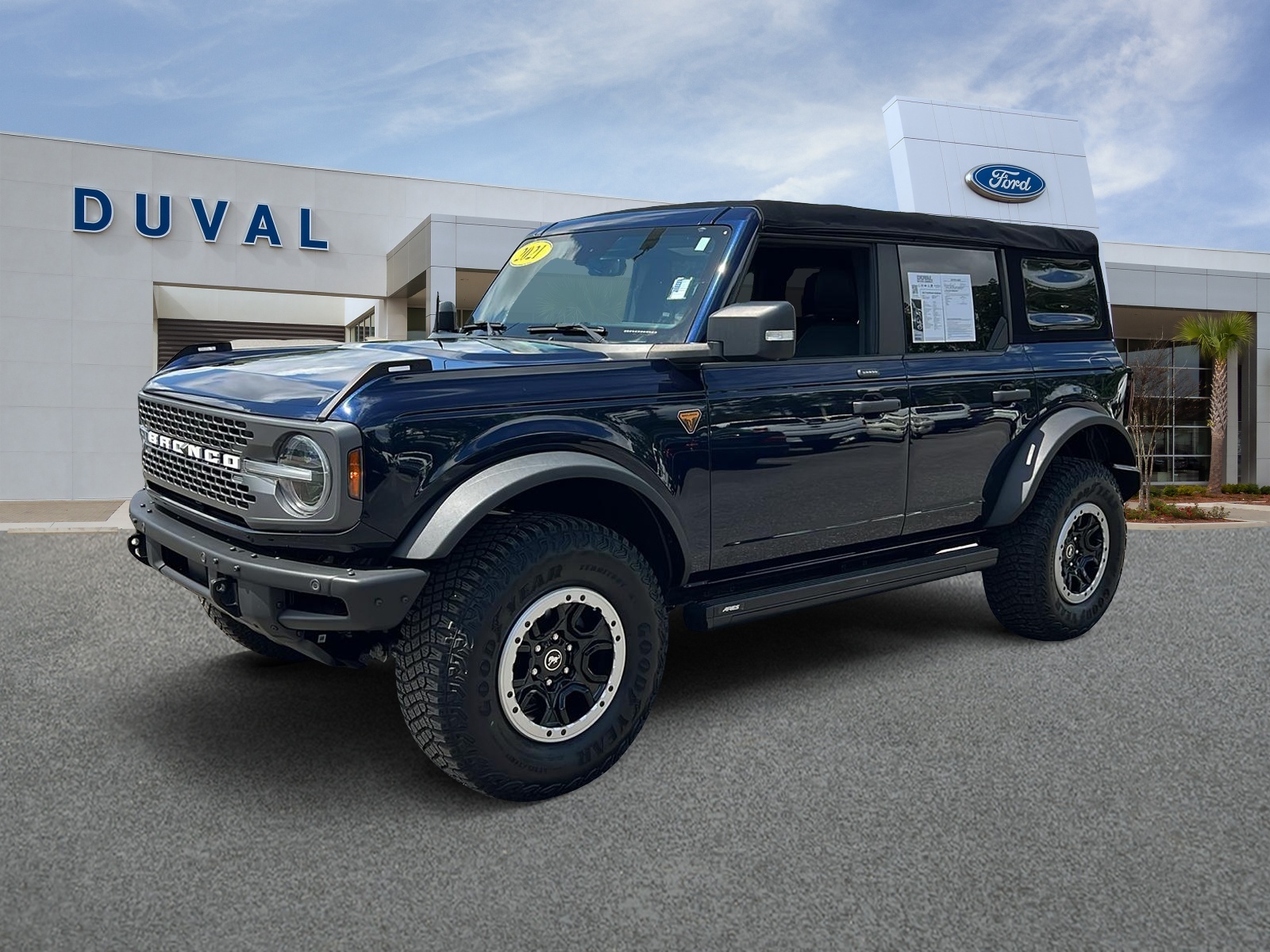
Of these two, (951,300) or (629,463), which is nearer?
(629,463)

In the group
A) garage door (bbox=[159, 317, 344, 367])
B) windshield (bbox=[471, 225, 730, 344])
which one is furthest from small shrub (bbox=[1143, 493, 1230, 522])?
garage door (bbox=[159, 317, 344, 367])

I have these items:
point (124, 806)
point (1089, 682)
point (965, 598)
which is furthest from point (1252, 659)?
point (124, 806)

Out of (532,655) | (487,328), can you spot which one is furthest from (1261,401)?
(532,655)

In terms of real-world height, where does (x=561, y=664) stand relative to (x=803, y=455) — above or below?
below

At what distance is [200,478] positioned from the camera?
3.74 metres

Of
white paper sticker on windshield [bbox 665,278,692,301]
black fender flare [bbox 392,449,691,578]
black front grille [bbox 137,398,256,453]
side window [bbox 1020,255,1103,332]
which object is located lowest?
black fender flare [bbox 392,449,691,578]

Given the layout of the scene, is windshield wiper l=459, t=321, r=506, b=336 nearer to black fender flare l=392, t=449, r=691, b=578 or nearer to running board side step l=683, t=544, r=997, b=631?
black fender flare l=392, t=449, r=691, b=578

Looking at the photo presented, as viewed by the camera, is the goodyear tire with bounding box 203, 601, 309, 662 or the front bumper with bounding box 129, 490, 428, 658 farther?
the goodyear tire with bounding box 203, 601, 309, 662

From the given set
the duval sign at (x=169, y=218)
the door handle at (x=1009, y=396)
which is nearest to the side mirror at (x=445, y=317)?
the door handle at (x=1009, y=396)

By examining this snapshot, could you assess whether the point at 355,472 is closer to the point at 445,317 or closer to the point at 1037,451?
the point at 445,317

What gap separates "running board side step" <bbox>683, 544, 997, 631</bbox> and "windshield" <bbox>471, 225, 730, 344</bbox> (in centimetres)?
104

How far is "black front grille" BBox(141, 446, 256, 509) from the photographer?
11.5ft

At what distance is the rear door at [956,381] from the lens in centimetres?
484

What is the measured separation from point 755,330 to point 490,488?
1083 mm
